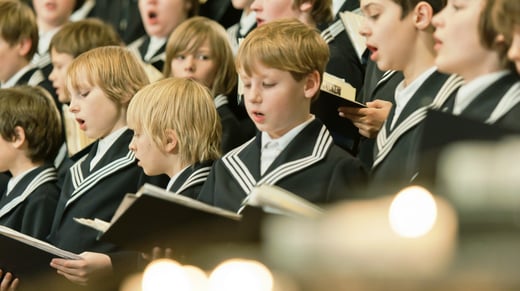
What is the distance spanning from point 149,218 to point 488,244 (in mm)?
1070

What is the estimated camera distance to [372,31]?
223cm

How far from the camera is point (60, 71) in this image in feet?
10.9

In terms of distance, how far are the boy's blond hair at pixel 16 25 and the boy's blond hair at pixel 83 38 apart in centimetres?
22

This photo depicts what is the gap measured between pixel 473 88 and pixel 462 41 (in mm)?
87

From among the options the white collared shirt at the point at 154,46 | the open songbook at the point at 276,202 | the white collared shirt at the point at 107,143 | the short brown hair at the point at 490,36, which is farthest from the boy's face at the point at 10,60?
the short brown hair at the point at 490,36

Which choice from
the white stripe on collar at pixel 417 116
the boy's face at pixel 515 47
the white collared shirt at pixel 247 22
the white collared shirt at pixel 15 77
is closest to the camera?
the boy's face at pixel 515 47

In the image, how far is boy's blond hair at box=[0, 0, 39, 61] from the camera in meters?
3.49

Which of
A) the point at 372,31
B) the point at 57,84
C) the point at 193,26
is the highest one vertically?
the point at 372,31

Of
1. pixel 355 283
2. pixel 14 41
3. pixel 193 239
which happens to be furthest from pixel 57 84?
pixel 355 283

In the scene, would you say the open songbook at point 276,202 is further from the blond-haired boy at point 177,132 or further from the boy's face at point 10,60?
the boy's face at point 10,60

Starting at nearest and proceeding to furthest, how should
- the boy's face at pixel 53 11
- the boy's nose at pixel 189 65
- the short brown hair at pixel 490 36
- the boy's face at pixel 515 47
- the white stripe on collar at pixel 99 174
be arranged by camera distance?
the boy's face at pixel 515 47
the short brown hair at pixel 490 36
the white stripe on collar at pixel 99 174
the boy's nose at pixel 189 65
the boy's face at pixel 53 11

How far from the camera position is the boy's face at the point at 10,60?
3510 mm

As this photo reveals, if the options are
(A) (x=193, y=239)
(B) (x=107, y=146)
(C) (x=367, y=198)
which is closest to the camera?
(C) (x=367, y=198)

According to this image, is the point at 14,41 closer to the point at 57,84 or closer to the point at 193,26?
the point at 57,84
